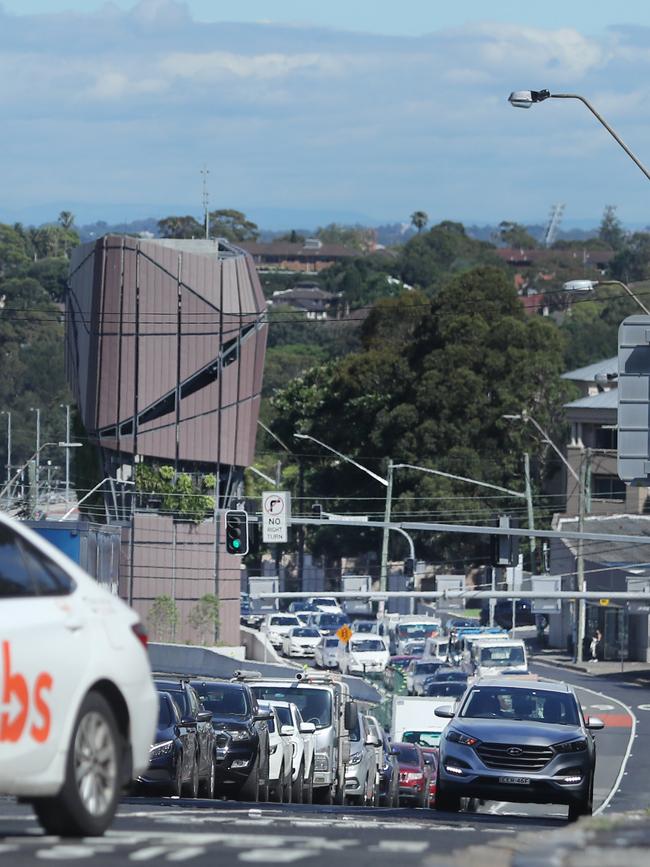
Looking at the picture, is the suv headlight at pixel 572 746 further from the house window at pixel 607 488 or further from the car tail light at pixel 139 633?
the house window at pixel 607 488

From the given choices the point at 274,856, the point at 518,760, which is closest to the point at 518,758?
the point at 518,760

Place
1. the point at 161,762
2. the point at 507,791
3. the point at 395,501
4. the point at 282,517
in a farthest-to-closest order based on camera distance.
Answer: the point at 395,501, the point at 282,517, the point at 161,762, the point at 507,791

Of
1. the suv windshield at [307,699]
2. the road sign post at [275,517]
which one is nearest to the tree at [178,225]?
the road sign post at [275,517]

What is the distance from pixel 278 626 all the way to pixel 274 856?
62764 millimetres

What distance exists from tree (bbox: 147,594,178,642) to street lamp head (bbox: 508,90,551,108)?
129ft

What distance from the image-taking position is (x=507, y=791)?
19297mm

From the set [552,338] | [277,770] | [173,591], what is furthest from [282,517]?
[552,338]

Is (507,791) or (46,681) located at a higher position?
(46,681)

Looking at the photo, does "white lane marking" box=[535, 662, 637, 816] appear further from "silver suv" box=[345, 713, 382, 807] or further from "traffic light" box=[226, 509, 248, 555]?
"traffic light" box=[226, 509, 248, 555]

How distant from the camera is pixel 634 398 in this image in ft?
81.7

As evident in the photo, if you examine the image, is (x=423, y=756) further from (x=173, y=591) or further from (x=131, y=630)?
(x=173, y=591)

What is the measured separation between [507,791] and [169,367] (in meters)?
49.0

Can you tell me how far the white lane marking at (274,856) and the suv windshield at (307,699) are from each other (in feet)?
54.4

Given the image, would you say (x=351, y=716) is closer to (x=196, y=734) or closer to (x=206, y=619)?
(x=196, y=734)
